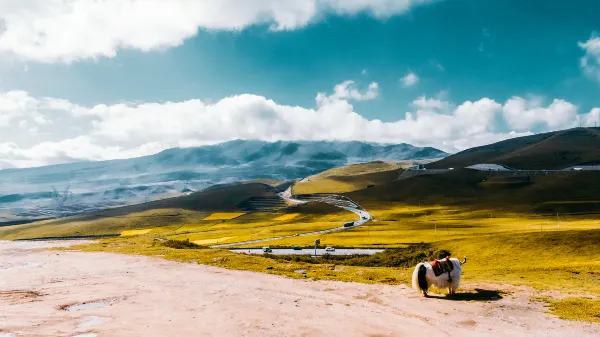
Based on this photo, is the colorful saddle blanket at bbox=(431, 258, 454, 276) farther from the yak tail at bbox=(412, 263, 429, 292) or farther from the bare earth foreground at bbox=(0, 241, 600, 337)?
the bare earth foreground at bbox=(0, 241, 600, 337)

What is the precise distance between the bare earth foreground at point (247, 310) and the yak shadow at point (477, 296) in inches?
34.9

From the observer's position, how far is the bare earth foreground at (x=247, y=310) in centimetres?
2058

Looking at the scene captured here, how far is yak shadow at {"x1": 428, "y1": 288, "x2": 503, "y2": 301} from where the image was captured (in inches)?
1070

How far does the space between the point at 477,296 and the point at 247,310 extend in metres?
16.6

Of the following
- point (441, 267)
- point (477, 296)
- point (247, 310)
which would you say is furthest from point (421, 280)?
A: point (247, 310)

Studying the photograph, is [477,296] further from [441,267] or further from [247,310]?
[247,310]

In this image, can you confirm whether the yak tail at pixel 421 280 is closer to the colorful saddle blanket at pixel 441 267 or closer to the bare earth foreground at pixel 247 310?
the colorful saddle blanket at pixel 441 267

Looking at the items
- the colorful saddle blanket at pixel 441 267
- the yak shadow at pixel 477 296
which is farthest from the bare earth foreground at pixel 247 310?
the colorful saddle blanket at pixel 441 267

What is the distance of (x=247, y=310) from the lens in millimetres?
24750

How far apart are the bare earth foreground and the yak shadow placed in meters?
0.89

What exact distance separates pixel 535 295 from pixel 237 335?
70.7 feet

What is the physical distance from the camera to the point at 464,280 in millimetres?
34281

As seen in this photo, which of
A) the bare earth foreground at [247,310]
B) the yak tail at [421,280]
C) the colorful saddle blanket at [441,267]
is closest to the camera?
the bare earth foreground at [247,310]

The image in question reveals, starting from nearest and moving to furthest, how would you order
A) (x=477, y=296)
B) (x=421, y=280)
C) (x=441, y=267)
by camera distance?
(x=477, y=296) < (x=441, y=267) < (x=421, y=280)
